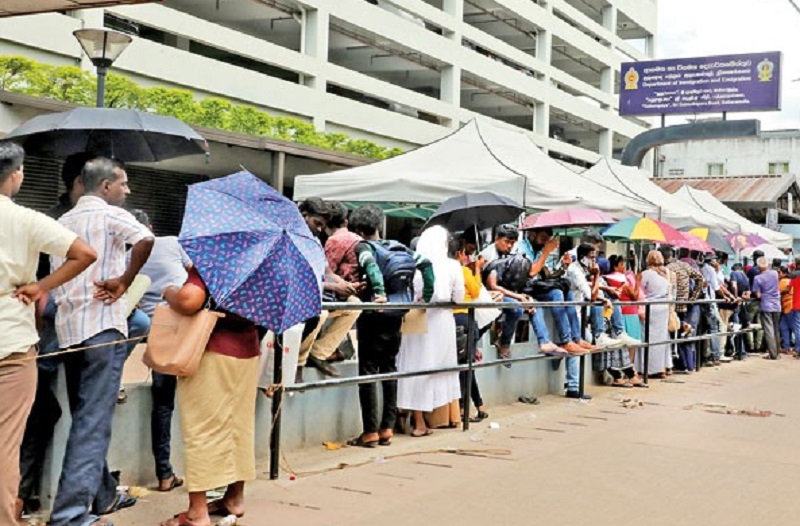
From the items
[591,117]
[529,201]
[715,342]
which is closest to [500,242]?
[529,201]

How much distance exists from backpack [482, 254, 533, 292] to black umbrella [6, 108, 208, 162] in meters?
3.38

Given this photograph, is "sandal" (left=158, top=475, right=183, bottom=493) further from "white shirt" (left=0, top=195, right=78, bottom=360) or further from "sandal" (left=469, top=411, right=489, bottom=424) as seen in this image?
"sandal" (left=469, top=411, right=489, bottom=424)

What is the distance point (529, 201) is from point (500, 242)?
247 centimetres

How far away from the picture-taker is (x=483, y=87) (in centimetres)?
4759

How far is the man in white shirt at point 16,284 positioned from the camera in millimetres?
4250

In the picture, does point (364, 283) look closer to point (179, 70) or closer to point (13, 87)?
point (13, 87)

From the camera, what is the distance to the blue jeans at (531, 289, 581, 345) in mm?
10492

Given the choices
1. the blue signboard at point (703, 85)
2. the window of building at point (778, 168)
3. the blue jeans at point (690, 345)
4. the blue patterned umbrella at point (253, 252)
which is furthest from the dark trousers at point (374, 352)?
the window of building at point (778, 168)

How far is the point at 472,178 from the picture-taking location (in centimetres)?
1201

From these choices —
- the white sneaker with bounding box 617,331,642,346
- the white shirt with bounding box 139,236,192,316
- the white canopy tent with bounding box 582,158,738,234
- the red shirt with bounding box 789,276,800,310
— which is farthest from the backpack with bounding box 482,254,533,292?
the red shirt with bounding box 789,276,800,310

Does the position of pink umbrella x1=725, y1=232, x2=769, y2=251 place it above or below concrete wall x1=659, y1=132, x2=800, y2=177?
below

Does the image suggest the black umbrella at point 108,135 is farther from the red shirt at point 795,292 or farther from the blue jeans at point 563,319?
the red shirt at point 795,292

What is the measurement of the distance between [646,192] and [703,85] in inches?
906

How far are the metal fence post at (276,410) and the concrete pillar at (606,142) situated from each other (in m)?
54.8
